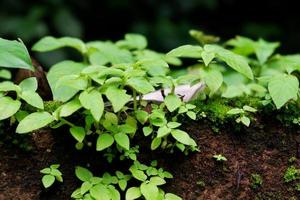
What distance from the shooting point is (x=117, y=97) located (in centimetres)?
139

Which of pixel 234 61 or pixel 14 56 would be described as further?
pixel 234 61

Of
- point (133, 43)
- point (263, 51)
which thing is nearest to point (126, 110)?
point (133, 43)

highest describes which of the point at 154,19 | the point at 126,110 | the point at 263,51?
the point at 126,110

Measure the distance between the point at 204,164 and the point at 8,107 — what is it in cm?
59

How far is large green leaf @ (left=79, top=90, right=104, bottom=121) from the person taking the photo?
1.35 metres

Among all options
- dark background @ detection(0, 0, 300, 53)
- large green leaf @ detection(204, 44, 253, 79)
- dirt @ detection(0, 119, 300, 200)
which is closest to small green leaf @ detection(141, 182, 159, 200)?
dirt @ detection(0, 119, 300, 200)

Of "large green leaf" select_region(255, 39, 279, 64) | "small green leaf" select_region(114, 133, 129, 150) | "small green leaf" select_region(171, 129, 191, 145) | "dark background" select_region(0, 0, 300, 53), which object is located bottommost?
"dark background" select_region(0, 0, 300, 53)

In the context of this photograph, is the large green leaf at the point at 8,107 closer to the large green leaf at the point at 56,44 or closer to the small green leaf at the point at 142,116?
the small green leaf at the point at 142,116

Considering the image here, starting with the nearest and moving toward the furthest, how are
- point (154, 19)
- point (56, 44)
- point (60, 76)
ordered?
1. point (60, 76)
2. point (56, 44)
3. point (154, 19)

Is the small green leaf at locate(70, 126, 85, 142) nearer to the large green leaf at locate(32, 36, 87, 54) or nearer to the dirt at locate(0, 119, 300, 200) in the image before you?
the dirt at locate(0, 119, 300, 200)

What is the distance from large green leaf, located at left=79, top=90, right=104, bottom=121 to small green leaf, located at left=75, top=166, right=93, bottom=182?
0.20m

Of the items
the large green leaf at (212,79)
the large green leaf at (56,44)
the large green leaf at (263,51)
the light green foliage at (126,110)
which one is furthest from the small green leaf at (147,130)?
the large green leaf at (263,51)

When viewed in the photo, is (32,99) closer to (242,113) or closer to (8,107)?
(8,107)

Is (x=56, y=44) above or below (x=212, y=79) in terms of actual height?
below
